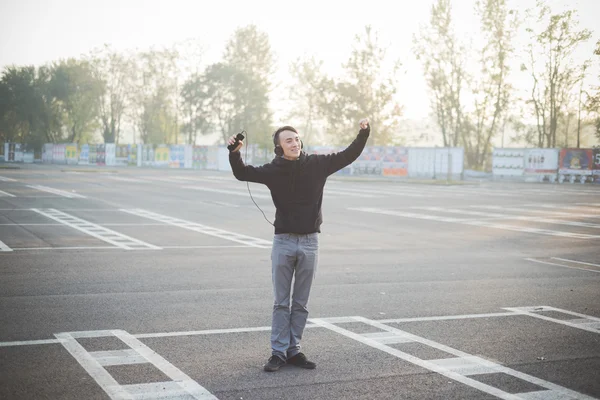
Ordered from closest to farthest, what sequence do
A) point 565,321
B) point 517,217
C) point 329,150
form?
point 565,321 → point 517,217 → point 329,150

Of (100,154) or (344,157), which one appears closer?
(344,157)

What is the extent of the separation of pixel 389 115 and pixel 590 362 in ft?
236

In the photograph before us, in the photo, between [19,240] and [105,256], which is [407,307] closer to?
[105,256]

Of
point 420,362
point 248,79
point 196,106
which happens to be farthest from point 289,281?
point 196,106

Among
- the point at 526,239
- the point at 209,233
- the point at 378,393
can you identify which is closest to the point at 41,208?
the point at 209,233

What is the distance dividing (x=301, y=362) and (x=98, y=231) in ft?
38.4

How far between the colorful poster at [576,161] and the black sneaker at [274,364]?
5466cm

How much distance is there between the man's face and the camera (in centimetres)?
604

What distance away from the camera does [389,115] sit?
77062 mm

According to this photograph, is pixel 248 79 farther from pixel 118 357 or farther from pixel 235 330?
pixel 118 357

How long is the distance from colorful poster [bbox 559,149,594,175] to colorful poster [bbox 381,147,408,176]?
12.9 metres

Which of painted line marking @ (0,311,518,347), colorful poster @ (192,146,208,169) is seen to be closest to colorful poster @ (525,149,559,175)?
colorful poster @ (192,146,208,169)

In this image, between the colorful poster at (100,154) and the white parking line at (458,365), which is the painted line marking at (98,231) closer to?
the white parking line at (458,365)

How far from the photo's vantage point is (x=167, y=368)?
5.74m
